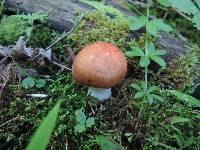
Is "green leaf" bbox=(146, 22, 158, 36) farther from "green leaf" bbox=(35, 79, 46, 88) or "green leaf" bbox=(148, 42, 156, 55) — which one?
"green leaf" bbox=(35, 79, 46, 88)

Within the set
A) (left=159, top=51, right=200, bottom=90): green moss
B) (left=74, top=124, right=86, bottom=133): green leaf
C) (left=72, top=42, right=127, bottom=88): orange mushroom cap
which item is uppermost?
(left=72, top=42, right=127, bottom=88): orange mushroom cap

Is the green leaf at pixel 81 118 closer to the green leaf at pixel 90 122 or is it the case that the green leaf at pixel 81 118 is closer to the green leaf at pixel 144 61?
the green leaf at pixel 90 122

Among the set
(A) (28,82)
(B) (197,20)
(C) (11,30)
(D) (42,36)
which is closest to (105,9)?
(D) (42,36)

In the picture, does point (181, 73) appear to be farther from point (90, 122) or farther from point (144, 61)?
point (90, 122)

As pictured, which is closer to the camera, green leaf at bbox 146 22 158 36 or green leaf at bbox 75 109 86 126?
green leaf at bbox 75 109 86 126

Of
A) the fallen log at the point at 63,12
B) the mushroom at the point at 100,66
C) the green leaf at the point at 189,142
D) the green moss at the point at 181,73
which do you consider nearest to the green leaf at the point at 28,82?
the mushroom at the point at 100,66

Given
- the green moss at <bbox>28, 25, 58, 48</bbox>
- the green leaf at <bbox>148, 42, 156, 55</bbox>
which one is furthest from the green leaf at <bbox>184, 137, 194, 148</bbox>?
the green moss at <bbox>28, 25, 58, 48</bbox>

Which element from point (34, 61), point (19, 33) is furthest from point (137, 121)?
point (19, 33)
